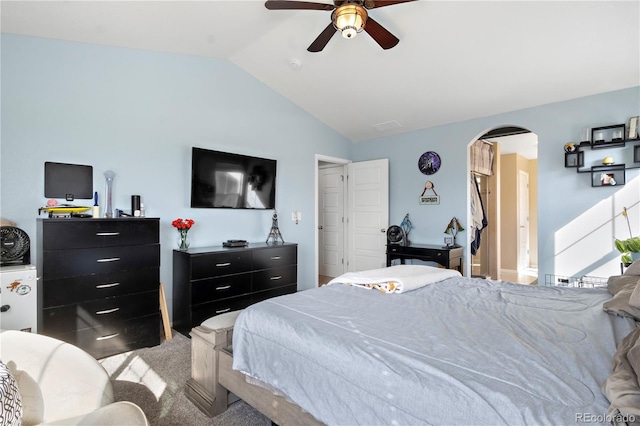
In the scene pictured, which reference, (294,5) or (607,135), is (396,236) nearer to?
(607,135)

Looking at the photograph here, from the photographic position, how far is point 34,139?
2814 millimetres

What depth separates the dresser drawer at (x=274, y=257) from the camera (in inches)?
149

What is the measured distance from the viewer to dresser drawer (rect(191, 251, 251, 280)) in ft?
10.7

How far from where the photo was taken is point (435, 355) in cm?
121

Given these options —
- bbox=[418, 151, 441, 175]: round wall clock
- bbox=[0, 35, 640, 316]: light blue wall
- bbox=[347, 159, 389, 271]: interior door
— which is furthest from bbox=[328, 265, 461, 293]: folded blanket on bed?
bbox=[347, 159, 389, 271]: interior door

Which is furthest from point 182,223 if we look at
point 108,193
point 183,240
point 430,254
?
point 430,254

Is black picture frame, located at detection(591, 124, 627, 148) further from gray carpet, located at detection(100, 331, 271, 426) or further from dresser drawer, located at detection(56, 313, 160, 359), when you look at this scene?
dresser drawer, located at detection(56, 313, 160, 359)

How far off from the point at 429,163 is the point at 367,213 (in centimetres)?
128

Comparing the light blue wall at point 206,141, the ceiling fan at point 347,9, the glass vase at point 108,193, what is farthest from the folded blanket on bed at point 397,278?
the glass vase at point 108,193

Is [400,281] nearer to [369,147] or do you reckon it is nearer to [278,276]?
[278,276]

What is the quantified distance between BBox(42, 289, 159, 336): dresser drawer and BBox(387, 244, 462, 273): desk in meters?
3.16

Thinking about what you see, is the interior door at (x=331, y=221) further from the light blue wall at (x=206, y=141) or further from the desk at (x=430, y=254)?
the desk at (x=430, y=254)

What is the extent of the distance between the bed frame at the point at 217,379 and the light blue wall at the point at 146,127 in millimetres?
1755

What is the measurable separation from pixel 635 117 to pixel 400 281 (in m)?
3.25
